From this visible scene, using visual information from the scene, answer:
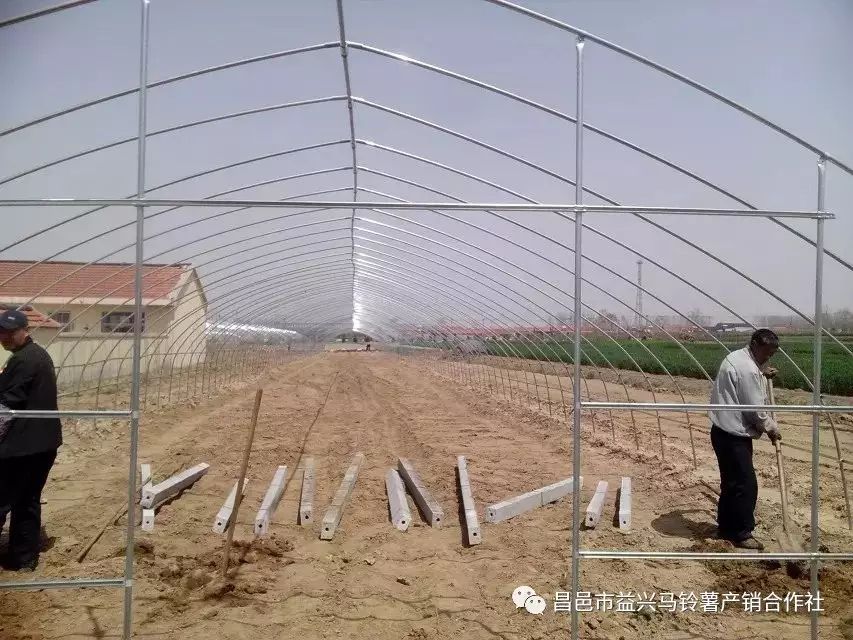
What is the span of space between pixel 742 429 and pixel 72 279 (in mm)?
13898

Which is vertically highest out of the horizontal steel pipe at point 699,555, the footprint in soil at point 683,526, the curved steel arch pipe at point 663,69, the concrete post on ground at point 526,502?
the curved steel arch pipe at point 663,69

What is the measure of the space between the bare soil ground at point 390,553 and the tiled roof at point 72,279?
2795 mm

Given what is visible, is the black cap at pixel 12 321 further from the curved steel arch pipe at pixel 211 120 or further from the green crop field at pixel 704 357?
the green crop field at pixel 704 357

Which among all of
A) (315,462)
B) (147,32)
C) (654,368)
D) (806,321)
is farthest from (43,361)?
(654,368)

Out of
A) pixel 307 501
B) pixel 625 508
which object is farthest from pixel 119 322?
pixel 625 508

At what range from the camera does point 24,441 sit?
5.02 metres

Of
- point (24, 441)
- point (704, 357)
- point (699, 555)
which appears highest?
point (704, 357)

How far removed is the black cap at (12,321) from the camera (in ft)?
16.7

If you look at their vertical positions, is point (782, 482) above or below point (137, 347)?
below

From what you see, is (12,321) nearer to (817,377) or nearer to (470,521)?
(470,521)

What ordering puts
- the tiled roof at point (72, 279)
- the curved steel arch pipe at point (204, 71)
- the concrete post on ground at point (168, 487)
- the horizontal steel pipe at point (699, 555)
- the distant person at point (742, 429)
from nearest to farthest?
the horizontal steel pipe at point (699, 555)
the distant person at point (742, 429)
the curved steel arch pipe at point (204, 71)
the concrete post on ground at point (168, 487)
the tiled roof at point (72, 279)

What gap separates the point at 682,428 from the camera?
46.9 ft

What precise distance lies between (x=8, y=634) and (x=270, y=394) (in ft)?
49.9

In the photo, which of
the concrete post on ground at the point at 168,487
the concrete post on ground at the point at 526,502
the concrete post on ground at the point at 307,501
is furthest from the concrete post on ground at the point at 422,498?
the concrete post on ground at the point at 168,487
